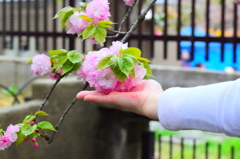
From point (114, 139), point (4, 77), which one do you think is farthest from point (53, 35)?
point (114, 139)

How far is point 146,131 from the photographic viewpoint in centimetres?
556

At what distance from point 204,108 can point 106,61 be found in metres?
0.39

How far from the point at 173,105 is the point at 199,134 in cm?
930

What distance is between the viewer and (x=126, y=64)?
57.4 inches

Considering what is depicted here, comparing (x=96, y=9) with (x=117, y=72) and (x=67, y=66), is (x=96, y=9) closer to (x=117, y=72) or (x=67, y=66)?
(x=67, y=66)

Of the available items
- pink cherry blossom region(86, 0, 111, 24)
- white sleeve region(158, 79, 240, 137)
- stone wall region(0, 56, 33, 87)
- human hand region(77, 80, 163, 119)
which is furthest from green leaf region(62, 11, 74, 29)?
stone wall region(0, 56, 33, 87)

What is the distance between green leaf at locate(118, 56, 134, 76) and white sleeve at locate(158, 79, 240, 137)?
0.51ft

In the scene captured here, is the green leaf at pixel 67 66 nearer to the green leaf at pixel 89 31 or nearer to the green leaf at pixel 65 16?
the green leaf at pixel 89 31

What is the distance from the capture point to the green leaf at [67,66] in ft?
6.16

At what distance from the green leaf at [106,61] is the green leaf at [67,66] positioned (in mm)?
438

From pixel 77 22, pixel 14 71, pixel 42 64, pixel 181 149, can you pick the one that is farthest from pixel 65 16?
pixel 181 149

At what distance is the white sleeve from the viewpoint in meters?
1.26

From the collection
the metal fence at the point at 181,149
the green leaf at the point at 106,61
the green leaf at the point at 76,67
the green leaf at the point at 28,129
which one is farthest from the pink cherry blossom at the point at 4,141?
the metal fence at the point at 181,149

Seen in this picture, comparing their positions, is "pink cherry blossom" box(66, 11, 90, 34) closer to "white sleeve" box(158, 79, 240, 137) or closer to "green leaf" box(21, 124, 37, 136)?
"green leaf" box(21, 124, 37, 136)
